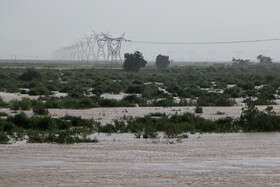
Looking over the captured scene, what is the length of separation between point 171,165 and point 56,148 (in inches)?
168

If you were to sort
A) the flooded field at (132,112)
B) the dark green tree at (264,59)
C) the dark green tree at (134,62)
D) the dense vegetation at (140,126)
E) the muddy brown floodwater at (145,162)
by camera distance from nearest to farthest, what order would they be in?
the muddy brown floodwater at (145,162), the dense vegetation at (140,126), the flooded field at (132,112), the dark green tree at (134,62), the dark green tree at (264,59)

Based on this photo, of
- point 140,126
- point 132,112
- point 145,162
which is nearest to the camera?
point 145,162

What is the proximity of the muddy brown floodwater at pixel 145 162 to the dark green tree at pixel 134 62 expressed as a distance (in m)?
74.1

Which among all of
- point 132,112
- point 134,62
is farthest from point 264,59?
point 132,112

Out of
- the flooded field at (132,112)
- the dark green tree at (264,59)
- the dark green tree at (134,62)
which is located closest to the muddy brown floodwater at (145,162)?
the flooded field at (132,112)

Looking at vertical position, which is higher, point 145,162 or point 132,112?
point 145,162

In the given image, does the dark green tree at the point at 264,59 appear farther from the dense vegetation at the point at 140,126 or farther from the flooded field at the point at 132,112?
the dense vegetation at the point at 140,126

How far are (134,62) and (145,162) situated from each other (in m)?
80.3

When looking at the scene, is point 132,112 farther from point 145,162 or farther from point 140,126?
point 145,162

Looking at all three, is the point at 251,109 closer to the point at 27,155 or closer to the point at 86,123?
the point at 86,123

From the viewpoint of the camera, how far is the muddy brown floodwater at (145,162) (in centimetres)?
1125

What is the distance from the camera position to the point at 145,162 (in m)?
13.5

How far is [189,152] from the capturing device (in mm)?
15250

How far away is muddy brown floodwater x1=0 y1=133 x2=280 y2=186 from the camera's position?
1125 centimetres
